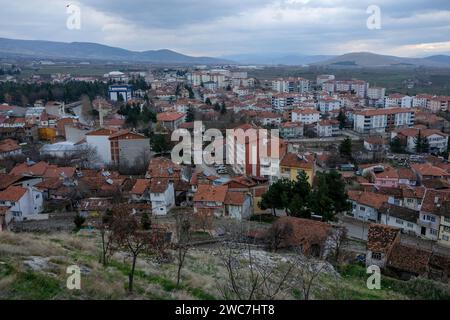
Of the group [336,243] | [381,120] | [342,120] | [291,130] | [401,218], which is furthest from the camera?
[342,120]

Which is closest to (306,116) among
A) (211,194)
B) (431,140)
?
(431,140)

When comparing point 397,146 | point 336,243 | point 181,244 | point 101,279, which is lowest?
point 397,146

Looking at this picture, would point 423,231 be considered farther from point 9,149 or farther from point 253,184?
point 9,149

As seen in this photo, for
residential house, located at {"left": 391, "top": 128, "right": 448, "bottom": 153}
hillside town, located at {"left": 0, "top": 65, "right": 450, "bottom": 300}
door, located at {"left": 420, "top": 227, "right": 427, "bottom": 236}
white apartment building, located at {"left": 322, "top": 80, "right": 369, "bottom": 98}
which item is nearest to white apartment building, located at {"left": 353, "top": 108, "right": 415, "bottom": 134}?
hillside town, located at {"left": 0, "top": 65, "right": 450, "bottom": 300}

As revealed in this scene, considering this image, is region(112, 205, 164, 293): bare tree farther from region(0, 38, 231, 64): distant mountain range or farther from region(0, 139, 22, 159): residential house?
region(0, 38, 231, 64): distant mountain range

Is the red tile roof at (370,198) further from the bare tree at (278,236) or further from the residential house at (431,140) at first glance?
the residential house at (431,140)

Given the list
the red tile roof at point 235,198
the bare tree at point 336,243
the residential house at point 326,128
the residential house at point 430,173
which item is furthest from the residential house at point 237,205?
the residential house at point 326,128

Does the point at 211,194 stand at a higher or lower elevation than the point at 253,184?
higher
